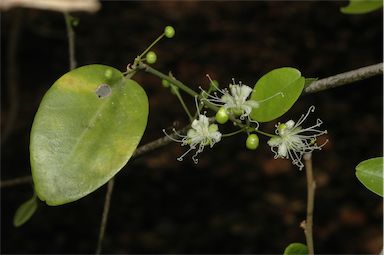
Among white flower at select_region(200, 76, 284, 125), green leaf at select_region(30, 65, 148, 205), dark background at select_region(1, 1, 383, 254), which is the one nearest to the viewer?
green leaf at select_region(30, 65, 148, 205)

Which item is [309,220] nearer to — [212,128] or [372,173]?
[372,173]

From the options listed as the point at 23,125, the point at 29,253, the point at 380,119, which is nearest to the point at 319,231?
the point at 380,119

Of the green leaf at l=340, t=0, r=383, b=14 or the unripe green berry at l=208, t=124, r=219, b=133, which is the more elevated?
the green leaf at l=340, t=0, r=383, b=14

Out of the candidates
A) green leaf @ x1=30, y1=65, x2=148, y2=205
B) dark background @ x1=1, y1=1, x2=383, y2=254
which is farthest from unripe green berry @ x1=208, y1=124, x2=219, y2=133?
dark background @ x1=1, y1=1, x2=383, y2=254

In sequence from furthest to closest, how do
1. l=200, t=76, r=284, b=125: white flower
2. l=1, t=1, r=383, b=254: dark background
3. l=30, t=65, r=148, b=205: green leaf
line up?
1. l=1, t=1, r=383, b=254: dark background
2. l=200, t=76, r=284, b=125: white flower
3. l=30, t=65, r=148, b=205: green leaf

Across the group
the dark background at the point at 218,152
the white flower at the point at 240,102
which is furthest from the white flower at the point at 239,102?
the dark background at the point at 218,152

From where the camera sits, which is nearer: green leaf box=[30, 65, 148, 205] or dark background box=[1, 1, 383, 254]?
green leaf box=[30, 65, 148, 205]

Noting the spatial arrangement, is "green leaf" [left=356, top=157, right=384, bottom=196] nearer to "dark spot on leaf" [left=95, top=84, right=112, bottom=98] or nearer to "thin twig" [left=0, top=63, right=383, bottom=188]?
"thin twig" [left=0, top=63, right=383, bottom=188]
